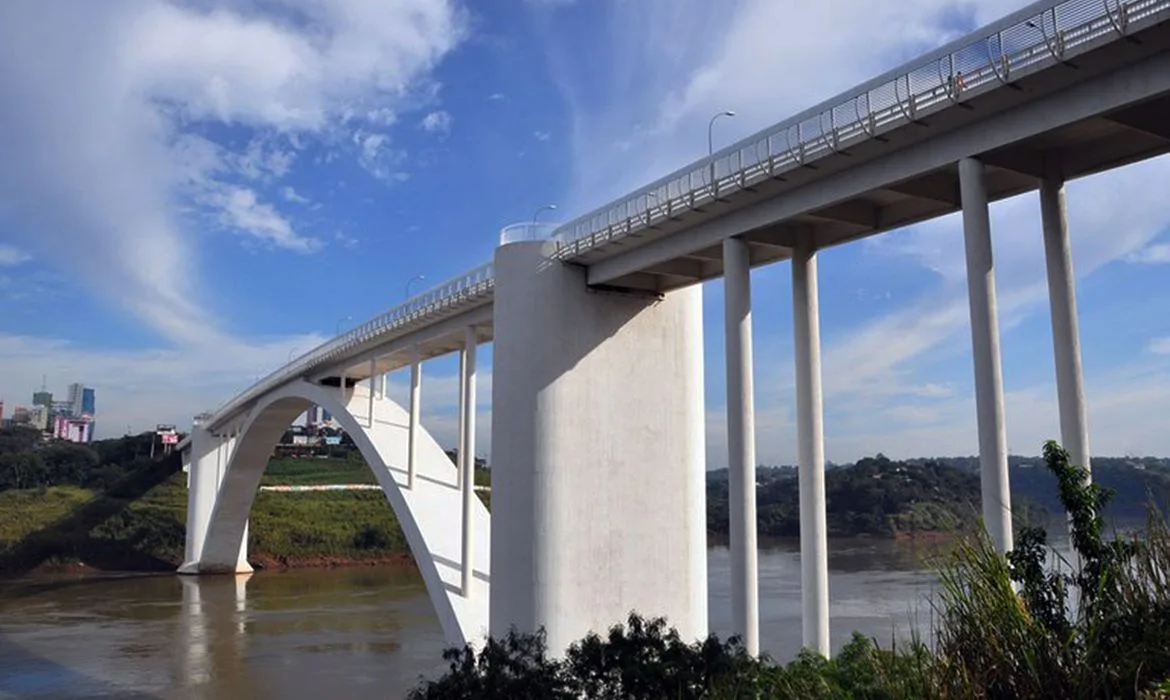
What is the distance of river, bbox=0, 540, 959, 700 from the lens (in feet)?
62.7

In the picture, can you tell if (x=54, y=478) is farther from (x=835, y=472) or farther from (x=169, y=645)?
(x=835, y=472)

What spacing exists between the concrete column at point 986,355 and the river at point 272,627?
4.57 meters

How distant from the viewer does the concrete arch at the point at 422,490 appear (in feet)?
55.4

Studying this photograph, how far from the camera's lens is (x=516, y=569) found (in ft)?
45.9

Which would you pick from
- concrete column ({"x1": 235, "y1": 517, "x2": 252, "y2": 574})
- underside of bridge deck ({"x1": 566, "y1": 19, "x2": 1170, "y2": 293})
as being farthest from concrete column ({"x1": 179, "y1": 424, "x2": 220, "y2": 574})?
underside of bridge deck ({"x1": 566, "y1": 19, "x2": 1170, "y2": 293})

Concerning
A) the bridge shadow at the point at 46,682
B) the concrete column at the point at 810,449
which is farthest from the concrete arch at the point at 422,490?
the concrete column at the point at 810,449

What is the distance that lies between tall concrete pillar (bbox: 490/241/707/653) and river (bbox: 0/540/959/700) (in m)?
4.20

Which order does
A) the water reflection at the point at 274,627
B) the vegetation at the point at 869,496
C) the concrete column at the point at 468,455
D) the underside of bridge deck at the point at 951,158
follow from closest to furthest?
1. the underside of bridge deck at the point at 951,158
2. the concrete column at the point at 468,455
3. the water reflection at the point at 274,627
4. the vegetation at the point at 869,496

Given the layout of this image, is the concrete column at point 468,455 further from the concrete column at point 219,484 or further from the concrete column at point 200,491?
the concrete column at point 200,491

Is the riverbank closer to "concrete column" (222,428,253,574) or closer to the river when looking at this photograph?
"concrete column" (222,428,253,574)

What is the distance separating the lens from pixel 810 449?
10992 mm

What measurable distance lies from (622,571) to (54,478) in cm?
5682

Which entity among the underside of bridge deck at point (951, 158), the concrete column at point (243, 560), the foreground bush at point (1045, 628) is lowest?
the concrete column at point (243, 560)

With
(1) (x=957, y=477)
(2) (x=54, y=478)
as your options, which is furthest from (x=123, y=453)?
(1) (x=957, y=477)
